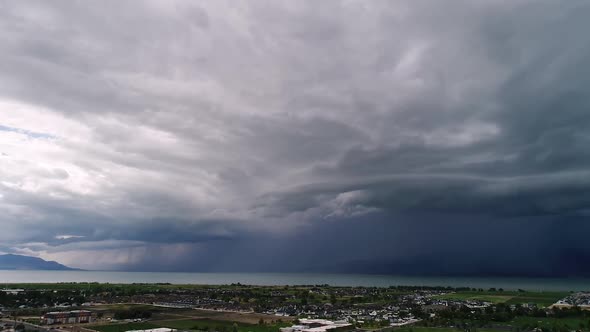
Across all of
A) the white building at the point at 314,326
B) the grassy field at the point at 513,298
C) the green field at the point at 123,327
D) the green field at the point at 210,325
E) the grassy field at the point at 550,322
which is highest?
the green field at the point at 123,327

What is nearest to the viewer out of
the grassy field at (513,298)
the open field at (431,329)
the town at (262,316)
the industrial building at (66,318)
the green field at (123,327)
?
the open field at (431,329)

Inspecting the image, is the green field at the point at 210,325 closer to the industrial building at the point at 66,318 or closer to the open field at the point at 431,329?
the industrial building at the point at 66,318

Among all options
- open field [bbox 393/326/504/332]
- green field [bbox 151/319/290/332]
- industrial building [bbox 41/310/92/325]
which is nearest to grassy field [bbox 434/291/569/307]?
open field [bbox 393/326/504/332]

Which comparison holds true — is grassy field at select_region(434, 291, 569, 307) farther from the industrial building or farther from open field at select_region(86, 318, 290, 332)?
the industrial building

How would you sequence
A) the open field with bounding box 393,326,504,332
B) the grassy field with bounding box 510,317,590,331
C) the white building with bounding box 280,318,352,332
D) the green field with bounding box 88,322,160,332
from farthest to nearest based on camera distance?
the grassy field with bounding box 510,317,590,331, the green field with bounding box 88,322,160,332, the open field with bounding box 393,326,504,332, the white building with bounding box 280,318,352,332

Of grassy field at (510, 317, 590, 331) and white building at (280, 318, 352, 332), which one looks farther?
grassy field at (510, 317, 590, 331)

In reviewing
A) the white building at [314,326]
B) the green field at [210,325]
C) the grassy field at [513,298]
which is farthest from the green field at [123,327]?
the grassy field at [513,298]

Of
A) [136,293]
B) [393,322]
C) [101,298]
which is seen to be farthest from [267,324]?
[136,293]

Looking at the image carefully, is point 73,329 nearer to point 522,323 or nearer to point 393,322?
point 393,322

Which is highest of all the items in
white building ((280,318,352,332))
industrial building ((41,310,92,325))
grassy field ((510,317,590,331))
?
industrial building ((41,310,92,325))

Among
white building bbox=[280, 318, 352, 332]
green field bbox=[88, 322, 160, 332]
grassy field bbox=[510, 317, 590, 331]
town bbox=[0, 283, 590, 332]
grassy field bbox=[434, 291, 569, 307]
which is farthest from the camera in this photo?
grassy field bbox=[434, 291, 569, 307]

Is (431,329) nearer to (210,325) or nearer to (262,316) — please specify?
(262,316)
